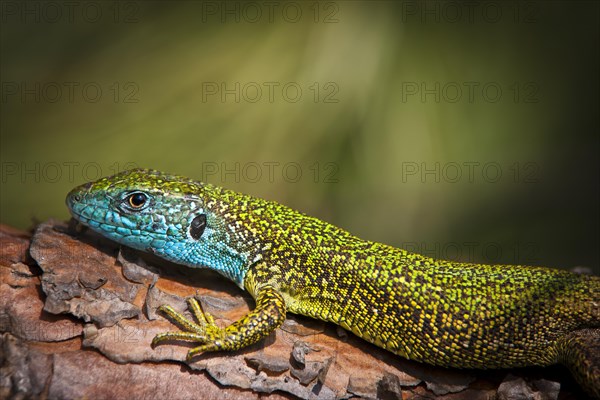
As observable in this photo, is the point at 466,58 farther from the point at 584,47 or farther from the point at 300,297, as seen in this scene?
the point at 300,297

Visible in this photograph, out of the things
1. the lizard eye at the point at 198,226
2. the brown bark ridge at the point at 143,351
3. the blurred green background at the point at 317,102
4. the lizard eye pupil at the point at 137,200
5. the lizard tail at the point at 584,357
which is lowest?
the brown bark ridge at the point at 143,351

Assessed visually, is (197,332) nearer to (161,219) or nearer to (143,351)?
(143,351)

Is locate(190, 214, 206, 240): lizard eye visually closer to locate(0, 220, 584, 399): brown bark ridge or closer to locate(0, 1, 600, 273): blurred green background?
locate(0, 220, 584, 399): brown bark ridge

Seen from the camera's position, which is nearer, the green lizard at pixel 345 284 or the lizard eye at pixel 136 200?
the green lizard at pixel 345 284

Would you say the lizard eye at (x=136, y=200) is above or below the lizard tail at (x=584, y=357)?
above

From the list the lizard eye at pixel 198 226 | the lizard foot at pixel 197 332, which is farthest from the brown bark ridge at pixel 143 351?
the lizard eye at pixel 198 226

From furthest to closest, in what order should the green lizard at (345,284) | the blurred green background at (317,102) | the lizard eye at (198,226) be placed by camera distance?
the blurred green background at (317,102), the lizard eye at (198,226), the green lizard at (345,284)

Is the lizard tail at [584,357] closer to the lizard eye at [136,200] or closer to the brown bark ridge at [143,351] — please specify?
the brown bark ridge at [143,351]

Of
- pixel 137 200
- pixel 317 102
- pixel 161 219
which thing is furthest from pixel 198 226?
pixel 317 102
